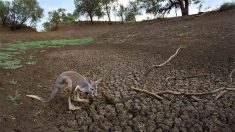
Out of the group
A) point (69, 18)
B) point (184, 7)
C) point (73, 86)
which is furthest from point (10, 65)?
point (69, 18)

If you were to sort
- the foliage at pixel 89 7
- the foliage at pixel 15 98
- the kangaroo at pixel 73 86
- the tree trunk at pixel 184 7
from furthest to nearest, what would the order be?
the foliage at pixel 89 7 < the tree trunk at pixel 184 7 < the foliage at pixel 15 98 < the kangaroo at pixel 73 86

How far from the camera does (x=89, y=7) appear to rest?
119 feet

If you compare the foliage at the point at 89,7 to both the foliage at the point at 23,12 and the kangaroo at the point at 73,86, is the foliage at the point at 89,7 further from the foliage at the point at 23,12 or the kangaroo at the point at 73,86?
the kangaroo at the point at 73,86

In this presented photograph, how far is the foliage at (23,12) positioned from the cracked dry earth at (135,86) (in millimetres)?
18595

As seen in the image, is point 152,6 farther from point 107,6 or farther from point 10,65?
point 10,65

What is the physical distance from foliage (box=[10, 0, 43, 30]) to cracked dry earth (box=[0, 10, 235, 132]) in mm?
18595

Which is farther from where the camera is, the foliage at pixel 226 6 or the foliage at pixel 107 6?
the foliage at pixel 107 6

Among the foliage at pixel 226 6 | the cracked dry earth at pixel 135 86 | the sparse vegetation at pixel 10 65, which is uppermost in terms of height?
the foliage at pixel 226 6

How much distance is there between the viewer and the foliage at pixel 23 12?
34.6m

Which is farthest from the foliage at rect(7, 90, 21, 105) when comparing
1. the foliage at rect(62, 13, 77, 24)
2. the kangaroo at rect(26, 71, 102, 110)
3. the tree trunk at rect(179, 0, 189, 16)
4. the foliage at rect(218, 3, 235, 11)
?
the foliage at rect(62, 13, 77, 24)

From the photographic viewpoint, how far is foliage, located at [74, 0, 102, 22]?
118 feet

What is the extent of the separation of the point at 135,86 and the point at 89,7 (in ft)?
88.9

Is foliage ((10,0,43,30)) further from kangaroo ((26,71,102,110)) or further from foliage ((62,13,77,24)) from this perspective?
kangaroo ((26,71,102,110))

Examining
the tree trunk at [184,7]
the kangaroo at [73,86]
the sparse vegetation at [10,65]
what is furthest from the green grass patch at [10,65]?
the tree trunk at [184,7]
